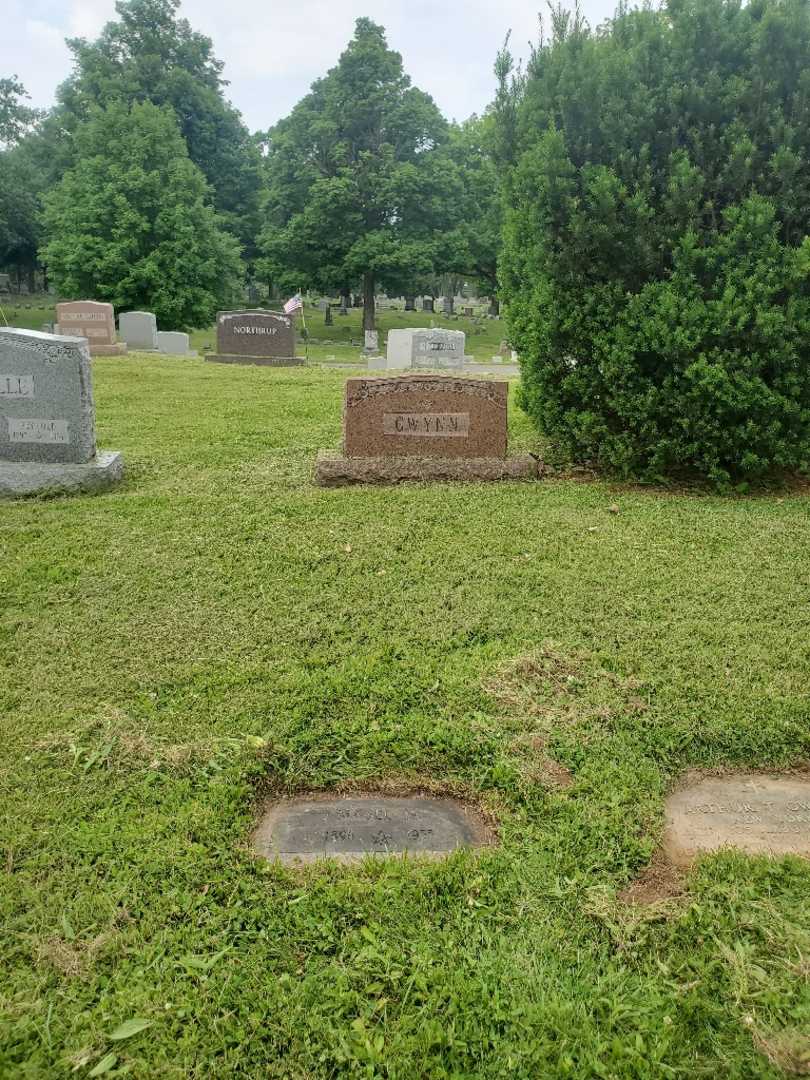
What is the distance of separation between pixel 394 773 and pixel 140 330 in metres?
21.4

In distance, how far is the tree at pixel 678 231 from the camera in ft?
19.1

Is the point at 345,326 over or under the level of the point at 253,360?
over

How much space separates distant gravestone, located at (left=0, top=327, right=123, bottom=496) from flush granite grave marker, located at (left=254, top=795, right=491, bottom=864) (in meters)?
4.46

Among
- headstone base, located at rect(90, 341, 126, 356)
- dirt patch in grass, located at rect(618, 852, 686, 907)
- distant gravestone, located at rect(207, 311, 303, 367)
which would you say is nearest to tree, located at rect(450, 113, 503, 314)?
distant gravestone, located at rect(207, 311, 303, 367)

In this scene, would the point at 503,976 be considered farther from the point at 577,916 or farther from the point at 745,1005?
the point at 745,1005

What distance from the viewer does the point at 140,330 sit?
21750 mm

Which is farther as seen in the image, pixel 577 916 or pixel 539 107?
pixel 539 107

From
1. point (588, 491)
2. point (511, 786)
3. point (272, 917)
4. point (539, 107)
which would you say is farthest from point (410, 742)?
point (539, 107)

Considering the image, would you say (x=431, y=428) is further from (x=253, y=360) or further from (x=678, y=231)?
(x=253, y=360)

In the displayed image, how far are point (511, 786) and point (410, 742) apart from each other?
45cm

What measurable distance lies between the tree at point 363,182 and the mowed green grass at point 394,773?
2830 cm

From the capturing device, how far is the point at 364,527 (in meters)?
5.42

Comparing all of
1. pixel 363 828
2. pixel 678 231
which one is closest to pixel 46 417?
pixel 363 828

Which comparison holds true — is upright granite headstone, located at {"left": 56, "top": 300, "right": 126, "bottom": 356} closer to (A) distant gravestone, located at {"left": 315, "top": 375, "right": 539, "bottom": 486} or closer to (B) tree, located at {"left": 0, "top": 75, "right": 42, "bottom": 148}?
(A) distant gravestone, located at {"left": 315, "top": 375, "right": 539, "bottom": 486}
